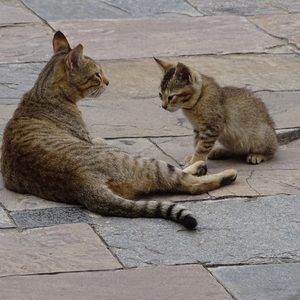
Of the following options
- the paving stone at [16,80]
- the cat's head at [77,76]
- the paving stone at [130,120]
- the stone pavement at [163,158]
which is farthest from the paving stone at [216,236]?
the paving stone at [16,80]

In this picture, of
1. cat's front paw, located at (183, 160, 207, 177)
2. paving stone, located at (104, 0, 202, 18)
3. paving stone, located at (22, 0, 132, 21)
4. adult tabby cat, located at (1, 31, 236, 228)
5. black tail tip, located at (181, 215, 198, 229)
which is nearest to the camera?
black tail tip, located at (181, 215, 198, 229)

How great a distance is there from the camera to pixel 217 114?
7.07 m

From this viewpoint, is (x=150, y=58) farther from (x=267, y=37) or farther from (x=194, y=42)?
(x=267, y=37)

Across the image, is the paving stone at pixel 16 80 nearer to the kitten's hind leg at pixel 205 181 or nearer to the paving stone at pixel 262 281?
the kitten's hind leg at pixel 205 181

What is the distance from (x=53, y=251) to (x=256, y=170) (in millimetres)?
2595

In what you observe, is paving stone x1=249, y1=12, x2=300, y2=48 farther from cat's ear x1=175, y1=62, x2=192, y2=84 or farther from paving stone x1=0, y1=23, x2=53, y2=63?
cat's ear x1=175, y1=62, x2=192, y2=84

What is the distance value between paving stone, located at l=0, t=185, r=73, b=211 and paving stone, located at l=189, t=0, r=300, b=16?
7.10 m

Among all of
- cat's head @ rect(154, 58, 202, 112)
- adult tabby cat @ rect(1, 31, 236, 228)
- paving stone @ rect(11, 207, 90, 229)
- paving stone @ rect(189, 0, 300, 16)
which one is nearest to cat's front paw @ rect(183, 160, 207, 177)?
adult tabby cat @ rect(1, 31, 236, 228)

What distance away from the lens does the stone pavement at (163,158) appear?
4.90 m

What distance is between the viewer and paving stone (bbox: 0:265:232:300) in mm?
4652

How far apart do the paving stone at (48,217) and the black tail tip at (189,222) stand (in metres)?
0.81

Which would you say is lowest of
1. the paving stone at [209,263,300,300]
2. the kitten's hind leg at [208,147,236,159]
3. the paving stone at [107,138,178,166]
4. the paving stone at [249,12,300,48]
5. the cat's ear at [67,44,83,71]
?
the kitten's hind leg at [208,147,236,159]

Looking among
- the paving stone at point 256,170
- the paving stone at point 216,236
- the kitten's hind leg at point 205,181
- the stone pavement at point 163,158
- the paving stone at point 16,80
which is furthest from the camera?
the paving stone at point 16,80

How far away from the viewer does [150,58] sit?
1035 cm
